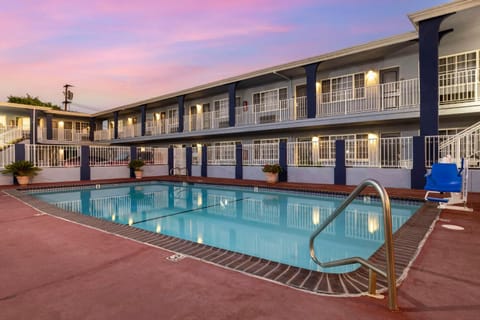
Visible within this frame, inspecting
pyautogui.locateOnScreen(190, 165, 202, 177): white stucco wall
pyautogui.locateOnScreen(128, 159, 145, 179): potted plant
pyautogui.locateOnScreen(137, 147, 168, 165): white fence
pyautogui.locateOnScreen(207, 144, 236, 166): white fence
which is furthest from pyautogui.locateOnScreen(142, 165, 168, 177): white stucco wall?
pyautogui.locateOnScreen(207, 144, 236, 166): white fence

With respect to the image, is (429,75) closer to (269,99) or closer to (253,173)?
(253,173)

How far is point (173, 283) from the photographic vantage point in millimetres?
2773

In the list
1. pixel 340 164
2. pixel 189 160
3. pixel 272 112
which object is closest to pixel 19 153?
pixel 189 160

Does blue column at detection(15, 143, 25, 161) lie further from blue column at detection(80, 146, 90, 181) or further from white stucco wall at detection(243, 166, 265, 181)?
white stucco wall at detection(243, 166, 265, 181)

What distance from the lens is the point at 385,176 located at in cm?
1083

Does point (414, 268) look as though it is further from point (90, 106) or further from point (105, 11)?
point (90, 106)

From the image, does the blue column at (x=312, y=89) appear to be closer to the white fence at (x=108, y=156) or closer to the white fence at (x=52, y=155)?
the white fence at (x=108, y=156)

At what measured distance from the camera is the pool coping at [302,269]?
2691 mm

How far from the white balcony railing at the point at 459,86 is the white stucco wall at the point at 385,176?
13.3 ft

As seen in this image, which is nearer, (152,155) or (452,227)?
(452,227)

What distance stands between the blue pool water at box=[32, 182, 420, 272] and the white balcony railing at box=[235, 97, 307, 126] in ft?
20.3

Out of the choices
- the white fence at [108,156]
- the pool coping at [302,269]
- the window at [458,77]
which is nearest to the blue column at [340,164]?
the window at [458,77]

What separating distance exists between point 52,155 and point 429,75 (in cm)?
1803

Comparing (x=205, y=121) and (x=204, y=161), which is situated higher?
(x=205, y=121)
